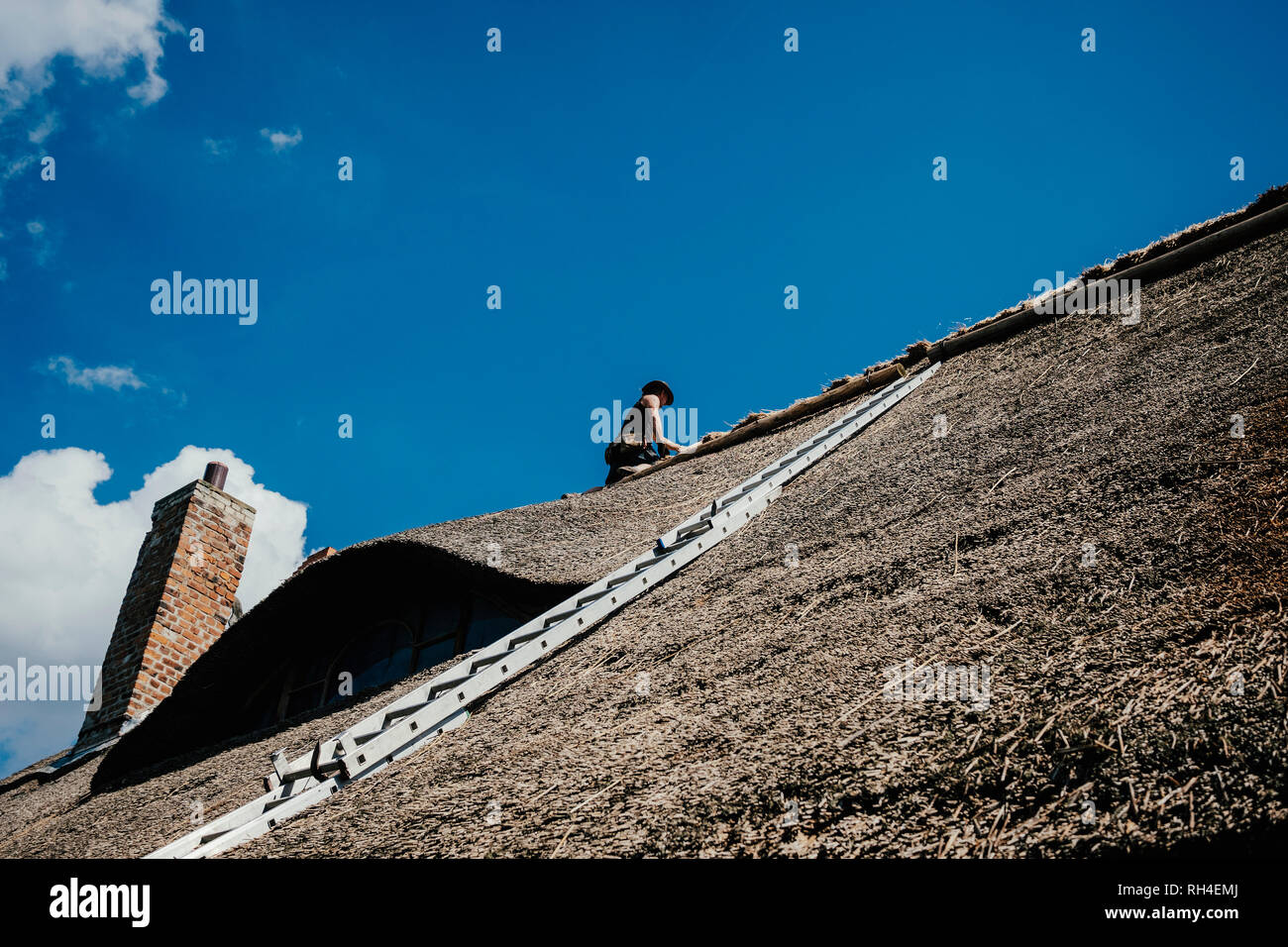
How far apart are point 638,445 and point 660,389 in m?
1.57

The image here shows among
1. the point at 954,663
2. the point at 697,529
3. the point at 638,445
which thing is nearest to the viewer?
the point at 954,663

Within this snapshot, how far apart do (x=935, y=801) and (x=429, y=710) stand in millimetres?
2227

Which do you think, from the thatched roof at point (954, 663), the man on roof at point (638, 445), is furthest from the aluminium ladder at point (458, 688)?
the man on roof at point (638, 445)

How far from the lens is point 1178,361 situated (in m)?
Result: 3.54

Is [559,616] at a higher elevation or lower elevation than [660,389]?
lower

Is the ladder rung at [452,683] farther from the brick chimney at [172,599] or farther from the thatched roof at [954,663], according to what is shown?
the brick chimney at [172,599]

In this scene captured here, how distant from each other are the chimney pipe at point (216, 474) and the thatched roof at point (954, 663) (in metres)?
3.85

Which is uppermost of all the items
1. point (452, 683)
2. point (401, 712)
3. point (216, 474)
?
point (216, 474)

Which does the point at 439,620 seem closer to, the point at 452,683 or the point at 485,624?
the point at 485,624

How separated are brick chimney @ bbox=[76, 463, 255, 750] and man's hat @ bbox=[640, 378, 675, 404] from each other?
4.40 meters

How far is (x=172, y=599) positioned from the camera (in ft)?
23.4

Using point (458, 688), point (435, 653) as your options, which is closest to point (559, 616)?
point (458, 688)

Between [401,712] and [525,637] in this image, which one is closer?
[401,712]

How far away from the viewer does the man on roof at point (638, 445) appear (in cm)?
795
